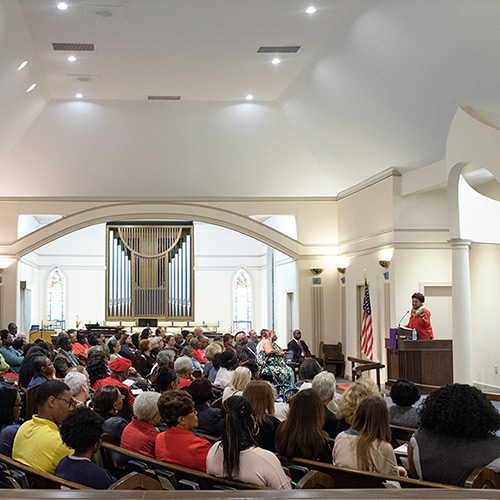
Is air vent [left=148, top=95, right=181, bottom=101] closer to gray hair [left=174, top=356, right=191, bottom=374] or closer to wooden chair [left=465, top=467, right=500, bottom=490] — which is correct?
gray hair [left=174, top=356, right=191, bottom=374]

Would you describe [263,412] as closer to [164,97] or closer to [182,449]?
[182,449]

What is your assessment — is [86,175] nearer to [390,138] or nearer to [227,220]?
[227,220]

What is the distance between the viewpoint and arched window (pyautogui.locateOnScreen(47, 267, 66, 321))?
21.2m

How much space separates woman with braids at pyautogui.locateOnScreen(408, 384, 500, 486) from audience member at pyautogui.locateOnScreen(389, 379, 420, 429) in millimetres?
1312

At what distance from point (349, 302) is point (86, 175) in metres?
6.18

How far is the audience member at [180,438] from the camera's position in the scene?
11.7 ft

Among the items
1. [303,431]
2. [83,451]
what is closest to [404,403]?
[303,431]

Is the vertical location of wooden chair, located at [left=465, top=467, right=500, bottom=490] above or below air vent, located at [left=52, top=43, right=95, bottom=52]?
below

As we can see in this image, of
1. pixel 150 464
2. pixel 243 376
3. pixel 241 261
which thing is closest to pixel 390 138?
pixel 243 376

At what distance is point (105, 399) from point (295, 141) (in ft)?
34.1

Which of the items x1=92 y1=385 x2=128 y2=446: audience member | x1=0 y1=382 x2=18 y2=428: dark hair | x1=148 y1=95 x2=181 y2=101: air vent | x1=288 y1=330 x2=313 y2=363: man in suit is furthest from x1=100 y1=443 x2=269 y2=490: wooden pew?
x1=148 y1=95 x2=181 y2=101: air vent

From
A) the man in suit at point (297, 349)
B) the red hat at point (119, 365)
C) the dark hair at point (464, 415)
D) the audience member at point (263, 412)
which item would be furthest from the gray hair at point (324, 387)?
the man in suit at point (297, 349)

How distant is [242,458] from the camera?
10.2 feet

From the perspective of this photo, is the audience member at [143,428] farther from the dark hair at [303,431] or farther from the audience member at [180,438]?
the dark hair at [303,431]
